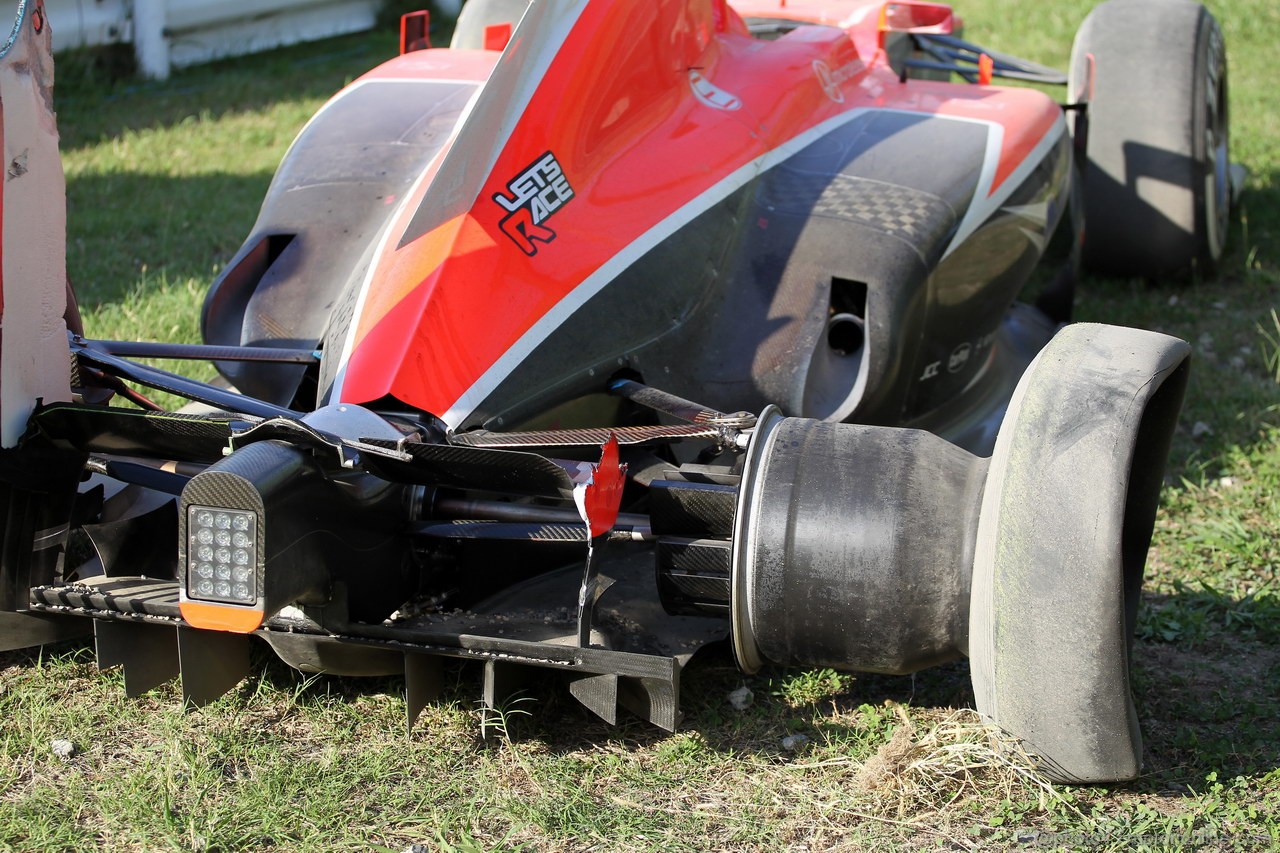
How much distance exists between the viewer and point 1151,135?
5.86 metres

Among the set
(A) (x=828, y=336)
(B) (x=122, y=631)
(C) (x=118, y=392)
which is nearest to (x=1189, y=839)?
(A) (x=828, y=336)

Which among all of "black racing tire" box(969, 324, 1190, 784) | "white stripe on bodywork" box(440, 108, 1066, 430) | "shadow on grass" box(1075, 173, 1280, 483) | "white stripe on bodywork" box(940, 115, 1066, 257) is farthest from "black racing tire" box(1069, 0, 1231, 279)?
"black racing tire" box(969, 324, 1190, 784)

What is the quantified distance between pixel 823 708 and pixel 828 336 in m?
1.05

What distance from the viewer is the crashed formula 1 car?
2604 millimetres

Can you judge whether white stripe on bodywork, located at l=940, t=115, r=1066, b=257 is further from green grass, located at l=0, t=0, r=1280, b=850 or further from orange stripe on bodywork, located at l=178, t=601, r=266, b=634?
orange stripe on bodywork, located at l=178, t=601, r=266, b=634

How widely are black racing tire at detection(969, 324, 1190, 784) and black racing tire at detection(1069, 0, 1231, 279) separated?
11.5ft

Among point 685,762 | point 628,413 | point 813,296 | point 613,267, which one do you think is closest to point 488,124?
point 613,267

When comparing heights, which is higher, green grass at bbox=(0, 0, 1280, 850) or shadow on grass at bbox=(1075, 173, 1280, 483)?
shadow on grass at bbox=(1075, 173, 1280, 483)

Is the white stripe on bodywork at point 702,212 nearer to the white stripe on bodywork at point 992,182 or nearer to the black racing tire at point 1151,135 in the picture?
the white stripe on bodywork at point 992,182

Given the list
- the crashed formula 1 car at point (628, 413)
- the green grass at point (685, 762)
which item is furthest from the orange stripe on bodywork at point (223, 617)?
the green grass at point (685, 762)

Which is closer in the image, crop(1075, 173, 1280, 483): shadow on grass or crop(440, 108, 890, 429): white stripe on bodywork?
crop(440, 108, 890, 429): white stripe on bodywork

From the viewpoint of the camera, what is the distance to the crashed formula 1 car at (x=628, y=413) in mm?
2604

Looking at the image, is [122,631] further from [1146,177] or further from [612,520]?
[1146,177]

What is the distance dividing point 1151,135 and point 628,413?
3.43 metres
